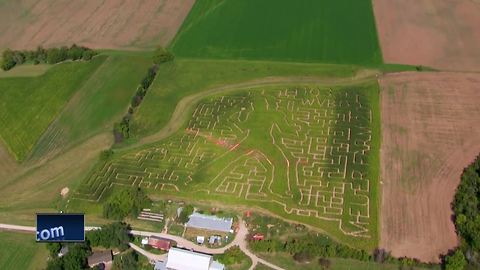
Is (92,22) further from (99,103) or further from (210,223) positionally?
(210,223)

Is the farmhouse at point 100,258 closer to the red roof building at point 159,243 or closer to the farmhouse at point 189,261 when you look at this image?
the red roof building at point 159,243

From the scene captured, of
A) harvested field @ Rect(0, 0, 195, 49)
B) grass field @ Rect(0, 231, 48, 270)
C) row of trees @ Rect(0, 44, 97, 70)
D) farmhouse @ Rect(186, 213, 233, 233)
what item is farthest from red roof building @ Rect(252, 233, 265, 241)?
row of trees @ Rect(0, 44, 97, 70)

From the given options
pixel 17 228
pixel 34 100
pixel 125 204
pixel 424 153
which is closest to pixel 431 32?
pixel 424 153

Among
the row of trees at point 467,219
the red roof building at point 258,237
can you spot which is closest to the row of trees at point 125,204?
the red roof building at point 258,237

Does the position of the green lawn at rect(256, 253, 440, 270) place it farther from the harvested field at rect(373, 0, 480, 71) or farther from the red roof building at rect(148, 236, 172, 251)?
the harvested field at rect(373, 0, 480, 71)
